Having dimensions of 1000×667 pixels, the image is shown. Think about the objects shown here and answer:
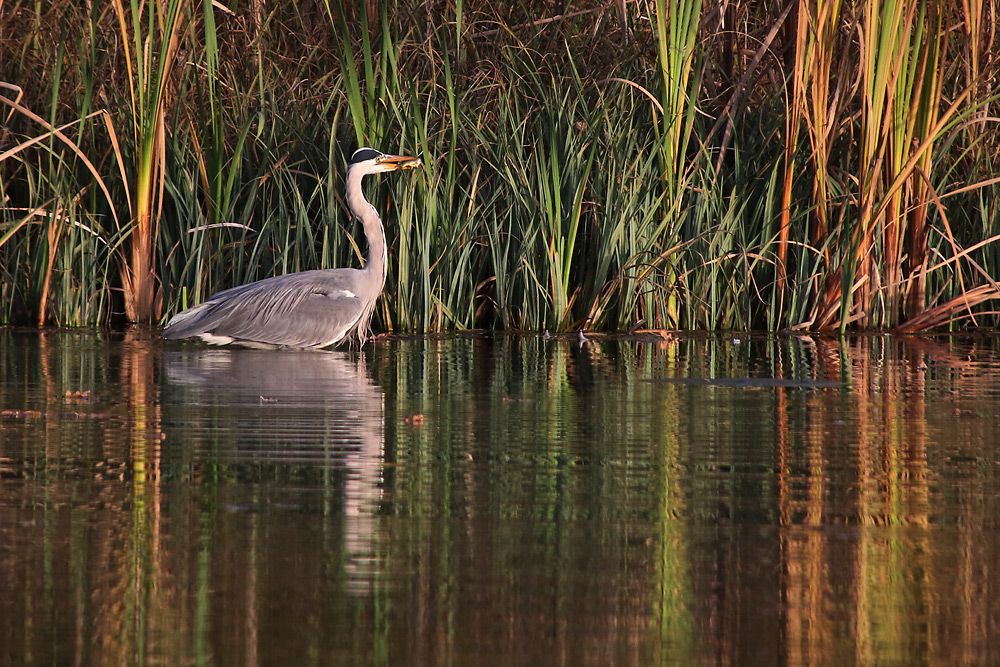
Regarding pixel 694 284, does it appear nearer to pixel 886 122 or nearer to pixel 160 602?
pixel 886 122

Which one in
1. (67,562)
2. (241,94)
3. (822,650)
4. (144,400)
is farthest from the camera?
(241,94)

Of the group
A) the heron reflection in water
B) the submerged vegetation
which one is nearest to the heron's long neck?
the submerged vegetation

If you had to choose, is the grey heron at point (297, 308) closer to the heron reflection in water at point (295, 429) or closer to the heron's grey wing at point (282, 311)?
the heron's grey wing at point (282, 311)

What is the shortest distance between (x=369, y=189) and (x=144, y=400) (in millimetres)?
3757

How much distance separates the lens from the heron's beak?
8.52 m

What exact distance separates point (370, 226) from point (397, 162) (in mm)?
400

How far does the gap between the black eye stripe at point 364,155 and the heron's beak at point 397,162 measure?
61 millimetres

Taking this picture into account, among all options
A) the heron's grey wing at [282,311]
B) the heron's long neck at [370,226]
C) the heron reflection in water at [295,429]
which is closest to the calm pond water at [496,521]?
the heron reflection in water at [295,429]

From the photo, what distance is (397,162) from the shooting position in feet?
28.1

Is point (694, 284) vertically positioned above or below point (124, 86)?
below

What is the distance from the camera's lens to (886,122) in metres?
8.83

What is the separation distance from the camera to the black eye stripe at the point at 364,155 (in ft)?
28.0

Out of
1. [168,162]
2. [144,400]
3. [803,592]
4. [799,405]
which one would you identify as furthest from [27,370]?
[803,592]

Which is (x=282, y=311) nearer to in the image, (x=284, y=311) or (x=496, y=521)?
(x=284, y=311)
